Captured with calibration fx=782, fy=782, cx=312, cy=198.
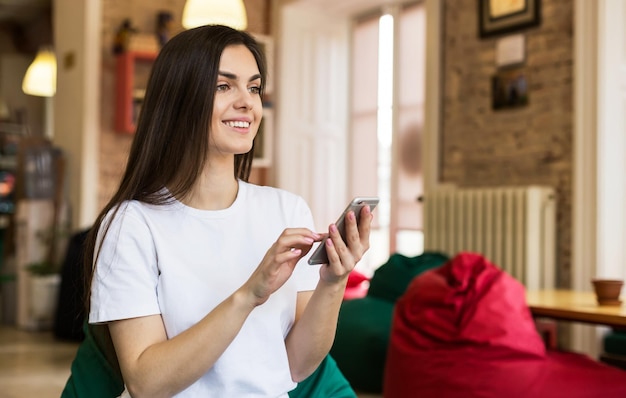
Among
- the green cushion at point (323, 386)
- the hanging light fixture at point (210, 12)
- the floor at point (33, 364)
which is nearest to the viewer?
the green cushion at point (323, 386)

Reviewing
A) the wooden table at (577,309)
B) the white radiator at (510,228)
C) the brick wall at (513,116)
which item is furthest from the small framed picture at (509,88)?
the wooden table at (577,309)

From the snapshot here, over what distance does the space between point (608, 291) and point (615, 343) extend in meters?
1.00

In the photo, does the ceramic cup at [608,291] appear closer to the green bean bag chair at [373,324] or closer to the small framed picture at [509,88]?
the green bean bag chair at [373,324]

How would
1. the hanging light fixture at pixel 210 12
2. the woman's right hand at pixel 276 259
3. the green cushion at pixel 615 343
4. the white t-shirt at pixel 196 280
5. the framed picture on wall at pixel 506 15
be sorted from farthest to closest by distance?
1. the hanging light fixture at pixel 210 12
2. the framed picture on wall at pixel 506 15
3. the green cushion at pixel 615 343
4. the white t-shirt at pixel 196 280
5. the woman's right hand at pixel 276 259

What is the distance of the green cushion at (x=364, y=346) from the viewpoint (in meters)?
3.99

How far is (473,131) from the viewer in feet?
16.4

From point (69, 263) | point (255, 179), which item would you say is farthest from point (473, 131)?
point (69, 263)

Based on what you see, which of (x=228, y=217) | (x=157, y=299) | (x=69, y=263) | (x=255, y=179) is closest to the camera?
(x=157, y=299)

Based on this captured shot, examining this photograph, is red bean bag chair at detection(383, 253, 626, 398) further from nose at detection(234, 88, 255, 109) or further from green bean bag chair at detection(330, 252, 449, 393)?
nose at detection(234, 88, 255, 109)

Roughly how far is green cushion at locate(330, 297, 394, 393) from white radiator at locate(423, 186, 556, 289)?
2.55ft

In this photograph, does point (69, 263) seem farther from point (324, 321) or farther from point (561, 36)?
point (324, 321)

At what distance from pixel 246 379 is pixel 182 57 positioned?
65cm

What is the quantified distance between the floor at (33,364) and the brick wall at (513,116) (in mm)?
1613

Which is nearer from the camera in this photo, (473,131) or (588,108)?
(588,108)
